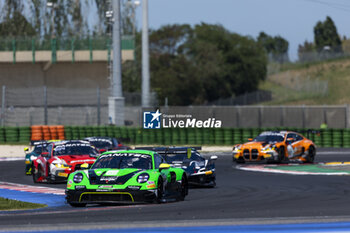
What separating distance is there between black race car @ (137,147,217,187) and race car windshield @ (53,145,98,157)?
9.82 feet

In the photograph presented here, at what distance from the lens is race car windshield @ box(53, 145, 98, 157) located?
23.6 metres

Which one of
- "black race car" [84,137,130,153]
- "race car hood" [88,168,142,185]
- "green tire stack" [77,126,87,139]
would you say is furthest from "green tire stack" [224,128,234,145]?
"race car hood" [88,168,142,185]

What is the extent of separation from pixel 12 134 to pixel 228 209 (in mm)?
36380

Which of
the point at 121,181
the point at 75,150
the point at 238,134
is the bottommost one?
the point at 121,181

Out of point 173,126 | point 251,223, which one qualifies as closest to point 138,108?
point 173,126

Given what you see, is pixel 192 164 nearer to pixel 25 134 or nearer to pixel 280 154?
pixel 280 154

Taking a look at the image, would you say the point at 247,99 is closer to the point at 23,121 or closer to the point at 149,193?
the point at 23,121

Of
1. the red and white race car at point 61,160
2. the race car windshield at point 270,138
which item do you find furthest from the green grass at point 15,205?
the race car windshield at point 270,138

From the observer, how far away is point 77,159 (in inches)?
902

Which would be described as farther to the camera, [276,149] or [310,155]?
[310,155]

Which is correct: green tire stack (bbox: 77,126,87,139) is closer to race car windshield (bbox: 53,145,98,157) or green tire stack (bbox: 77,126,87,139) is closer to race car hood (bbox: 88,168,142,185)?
race car windshield (bbox: 53,145,98,157)

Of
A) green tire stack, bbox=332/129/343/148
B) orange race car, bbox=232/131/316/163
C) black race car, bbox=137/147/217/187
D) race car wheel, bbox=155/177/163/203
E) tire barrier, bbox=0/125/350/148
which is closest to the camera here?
race car wheel, bbox=155/177/163/203

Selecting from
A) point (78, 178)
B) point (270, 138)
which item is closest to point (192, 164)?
point (78, 178)

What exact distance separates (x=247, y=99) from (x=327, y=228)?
8579 cm
